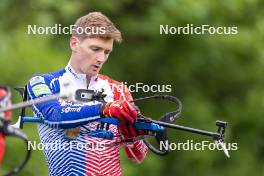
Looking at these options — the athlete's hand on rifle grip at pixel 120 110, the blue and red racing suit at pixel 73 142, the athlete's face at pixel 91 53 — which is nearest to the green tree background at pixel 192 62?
the blue and red racing suit at pixel 73 142

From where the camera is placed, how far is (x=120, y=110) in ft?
26.7

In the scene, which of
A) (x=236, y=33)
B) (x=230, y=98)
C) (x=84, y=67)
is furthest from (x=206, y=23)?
(x=84, y=67)

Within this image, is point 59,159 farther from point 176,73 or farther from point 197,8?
point 176,73

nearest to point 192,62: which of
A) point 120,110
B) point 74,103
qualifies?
point 74,103

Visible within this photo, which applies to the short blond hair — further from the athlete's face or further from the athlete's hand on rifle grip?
the athlete's hand on rifle grip

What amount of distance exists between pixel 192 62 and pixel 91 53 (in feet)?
37.9

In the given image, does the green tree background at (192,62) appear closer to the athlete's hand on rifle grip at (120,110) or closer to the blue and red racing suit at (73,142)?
the blue and red racing suit at (73,142)

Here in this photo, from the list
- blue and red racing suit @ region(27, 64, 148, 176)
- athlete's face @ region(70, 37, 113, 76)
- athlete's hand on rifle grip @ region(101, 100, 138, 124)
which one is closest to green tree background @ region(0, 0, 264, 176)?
blue and red racing suit @ region(27, 64, 148, 176)

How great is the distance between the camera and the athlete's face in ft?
28.8

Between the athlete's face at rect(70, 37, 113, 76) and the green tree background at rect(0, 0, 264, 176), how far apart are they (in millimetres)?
8228

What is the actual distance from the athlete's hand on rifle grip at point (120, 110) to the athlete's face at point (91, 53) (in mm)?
648

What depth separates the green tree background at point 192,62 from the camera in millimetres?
18062

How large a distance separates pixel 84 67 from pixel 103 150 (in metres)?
0.60

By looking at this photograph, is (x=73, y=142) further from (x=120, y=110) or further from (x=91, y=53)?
(x=120, y=110)
